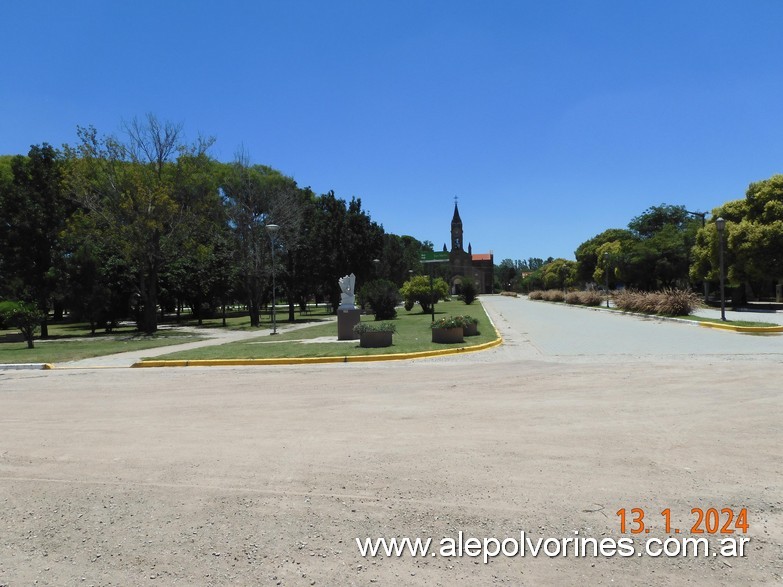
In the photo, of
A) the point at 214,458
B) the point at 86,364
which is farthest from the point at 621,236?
the point at 214,458

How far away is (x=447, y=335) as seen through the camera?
17047 millimetres

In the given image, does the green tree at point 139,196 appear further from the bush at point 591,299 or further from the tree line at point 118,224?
the bush at point 591,299

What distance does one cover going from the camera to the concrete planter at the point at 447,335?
1705 centimetres

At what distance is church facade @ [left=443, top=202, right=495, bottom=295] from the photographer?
13970 centimetres

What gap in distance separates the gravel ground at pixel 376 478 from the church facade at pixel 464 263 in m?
124

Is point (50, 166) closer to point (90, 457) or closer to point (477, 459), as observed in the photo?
point (90, 457)

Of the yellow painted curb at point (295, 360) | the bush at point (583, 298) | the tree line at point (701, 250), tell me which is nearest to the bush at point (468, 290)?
Answer: the bush at point (583, 298)

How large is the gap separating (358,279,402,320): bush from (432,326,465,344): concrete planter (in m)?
13.9

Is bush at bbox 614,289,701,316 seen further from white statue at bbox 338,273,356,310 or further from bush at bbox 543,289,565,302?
bush at bbox 543,289,565,302

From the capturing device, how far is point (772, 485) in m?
4.43

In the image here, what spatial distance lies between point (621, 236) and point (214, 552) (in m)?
82.6

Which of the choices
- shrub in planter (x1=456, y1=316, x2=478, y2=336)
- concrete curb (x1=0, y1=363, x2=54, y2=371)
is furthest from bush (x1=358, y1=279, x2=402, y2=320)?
concrete curb (x1=0, y1=363, x2=54, y2=371)

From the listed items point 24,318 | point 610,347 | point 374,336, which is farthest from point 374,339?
point 24,318

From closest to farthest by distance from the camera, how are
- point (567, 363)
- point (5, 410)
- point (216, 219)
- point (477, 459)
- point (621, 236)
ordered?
point (477, 459) → point (5, 410) → point (567, 363) → point (216, 219) → point (621, 236)
